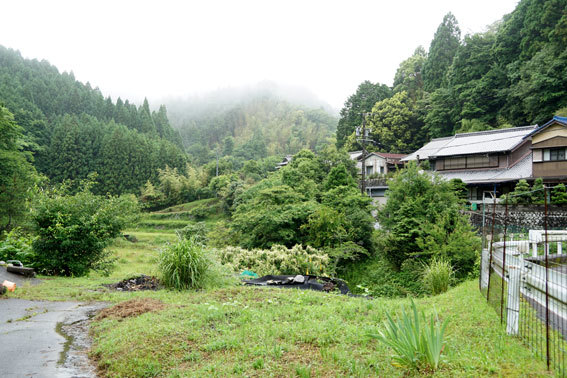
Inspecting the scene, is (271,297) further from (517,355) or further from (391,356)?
(517,355)

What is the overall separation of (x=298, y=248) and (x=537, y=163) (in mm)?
15299

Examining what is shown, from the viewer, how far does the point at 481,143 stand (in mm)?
24984

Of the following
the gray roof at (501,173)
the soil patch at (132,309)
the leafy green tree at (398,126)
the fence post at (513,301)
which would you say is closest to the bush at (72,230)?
the soil patch at (132,309)

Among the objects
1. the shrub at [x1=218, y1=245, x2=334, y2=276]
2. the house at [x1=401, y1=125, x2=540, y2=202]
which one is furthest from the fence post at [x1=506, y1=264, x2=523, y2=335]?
the house at [x1=401, y1=125, x2=540, y2=202]

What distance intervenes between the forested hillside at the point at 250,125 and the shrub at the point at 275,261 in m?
38.9

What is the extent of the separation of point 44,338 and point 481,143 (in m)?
27.0

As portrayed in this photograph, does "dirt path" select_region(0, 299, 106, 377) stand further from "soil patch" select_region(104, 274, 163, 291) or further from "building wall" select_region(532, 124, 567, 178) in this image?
"building wall" select_region(532, 124, 567, 178)

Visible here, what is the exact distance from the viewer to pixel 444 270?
927cm

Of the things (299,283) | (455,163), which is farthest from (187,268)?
(455,163)

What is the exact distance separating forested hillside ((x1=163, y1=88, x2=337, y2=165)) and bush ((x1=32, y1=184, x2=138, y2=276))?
139 ft

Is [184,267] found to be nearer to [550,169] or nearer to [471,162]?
Result: [550,169]

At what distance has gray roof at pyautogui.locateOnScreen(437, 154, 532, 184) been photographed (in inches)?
848

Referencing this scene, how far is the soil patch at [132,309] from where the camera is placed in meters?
5.63

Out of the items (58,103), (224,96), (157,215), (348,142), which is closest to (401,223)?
(348,142)
